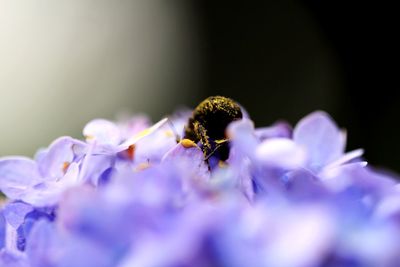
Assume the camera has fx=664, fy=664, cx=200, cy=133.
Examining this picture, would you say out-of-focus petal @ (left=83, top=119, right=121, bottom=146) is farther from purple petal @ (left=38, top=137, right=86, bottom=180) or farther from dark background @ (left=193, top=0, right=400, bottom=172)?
dark background @ (left=193, top=0, right=400, bottom=172)

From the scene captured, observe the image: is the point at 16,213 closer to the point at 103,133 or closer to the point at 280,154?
the point at 103,133

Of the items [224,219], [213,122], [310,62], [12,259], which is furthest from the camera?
[310,62]

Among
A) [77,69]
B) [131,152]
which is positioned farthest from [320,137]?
[77,69]

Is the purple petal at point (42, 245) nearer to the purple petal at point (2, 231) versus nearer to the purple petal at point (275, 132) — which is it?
the purple petal at point (2, 231)

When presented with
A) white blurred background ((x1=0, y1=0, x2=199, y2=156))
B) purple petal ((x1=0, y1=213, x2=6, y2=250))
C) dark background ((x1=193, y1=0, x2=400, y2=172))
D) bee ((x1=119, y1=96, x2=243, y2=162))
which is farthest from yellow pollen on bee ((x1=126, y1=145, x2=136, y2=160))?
white blurred background ((x1=0, y1=0, x2=199, y2=156))

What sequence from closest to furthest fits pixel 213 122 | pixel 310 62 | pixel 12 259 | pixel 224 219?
pixel 224 219 < pixel 12 259 < pixel 213 122 < pixel 310 62

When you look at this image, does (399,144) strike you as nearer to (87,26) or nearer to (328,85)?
(328,85)

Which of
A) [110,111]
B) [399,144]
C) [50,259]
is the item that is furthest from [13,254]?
[110,111]

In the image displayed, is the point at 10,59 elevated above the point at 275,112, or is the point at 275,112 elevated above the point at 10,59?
the point at 10,59
